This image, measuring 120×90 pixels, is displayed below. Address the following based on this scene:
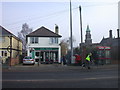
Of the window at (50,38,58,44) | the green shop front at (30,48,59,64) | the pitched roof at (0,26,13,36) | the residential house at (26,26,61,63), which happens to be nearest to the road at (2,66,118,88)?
the green shop front at (30,48,59,64)

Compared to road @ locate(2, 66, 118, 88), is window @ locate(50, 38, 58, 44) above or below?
above

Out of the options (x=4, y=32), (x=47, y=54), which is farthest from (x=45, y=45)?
(x=4, y=32)

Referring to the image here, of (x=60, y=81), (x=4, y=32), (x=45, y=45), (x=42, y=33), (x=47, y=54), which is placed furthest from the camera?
(x=42, y=33)

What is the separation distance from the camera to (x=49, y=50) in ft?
143

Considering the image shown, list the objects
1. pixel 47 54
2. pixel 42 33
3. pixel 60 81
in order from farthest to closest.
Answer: pixel 42 33 → pixel 47 54 → pixel 60 81

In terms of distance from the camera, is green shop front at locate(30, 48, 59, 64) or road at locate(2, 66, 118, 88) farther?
green shop front at locate(30, 48, 59, 64)

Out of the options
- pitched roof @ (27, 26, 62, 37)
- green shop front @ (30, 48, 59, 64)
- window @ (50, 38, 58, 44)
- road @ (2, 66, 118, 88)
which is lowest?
road @ (2, 66, 118, 88)

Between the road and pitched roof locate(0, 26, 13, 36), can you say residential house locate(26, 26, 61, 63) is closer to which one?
pitched roof locate(0, 26, 13, 36)

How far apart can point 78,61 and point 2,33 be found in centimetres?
1918

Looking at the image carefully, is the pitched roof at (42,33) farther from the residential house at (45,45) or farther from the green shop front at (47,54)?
the green shop front at (47,54)

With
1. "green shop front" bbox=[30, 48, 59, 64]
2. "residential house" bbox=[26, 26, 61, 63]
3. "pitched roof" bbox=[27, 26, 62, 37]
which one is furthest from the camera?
"pitched roof" bbox=[27, 26, 62, 37]

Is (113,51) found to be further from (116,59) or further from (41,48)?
(41,48)

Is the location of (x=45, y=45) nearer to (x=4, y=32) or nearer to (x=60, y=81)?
(x=4, y=32)

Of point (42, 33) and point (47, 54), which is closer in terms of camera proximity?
point (47, 54)
